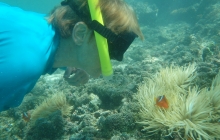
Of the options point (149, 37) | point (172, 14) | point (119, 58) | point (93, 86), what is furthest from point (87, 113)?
point (172, 14)

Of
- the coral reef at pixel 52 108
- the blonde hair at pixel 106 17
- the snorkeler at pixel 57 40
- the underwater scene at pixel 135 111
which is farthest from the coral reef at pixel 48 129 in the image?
the blonde hair at pixel 106 17

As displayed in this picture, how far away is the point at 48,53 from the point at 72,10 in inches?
23.9

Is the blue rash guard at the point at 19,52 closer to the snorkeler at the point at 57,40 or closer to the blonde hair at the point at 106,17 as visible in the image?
the snorkeler at the point at 57,40

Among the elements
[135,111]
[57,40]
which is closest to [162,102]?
[135,111]

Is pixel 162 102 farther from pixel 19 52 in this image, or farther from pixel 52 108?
pixel 52 108

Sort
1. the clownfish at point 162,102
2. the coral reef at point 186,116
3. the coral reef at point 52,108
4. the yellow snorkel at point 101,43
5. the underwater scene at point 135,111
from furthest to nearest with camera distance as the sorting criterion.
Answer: the coral reef at point 52,108
the clownfish at point 162,102
the underwater scene at point 135,111
the coral reef at point 186,116
the yellow snorkel at point 101,43

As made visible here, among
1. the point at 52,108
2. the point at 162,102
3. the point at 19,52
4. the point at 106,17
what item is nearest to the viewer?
the point at 19,52

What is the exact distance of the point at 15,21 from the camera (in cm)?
184

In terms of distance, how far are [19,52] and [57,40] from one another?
662mm

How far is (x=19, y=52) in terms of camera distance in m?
1.69

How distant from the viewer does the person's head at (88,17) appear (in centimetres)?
Answer: 202

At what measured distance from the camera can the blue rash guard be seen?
167 cm

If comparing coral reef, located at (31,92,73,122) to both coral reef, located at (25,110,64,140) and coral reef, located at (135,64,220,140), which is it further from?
coral reef, located at (135,64,220,140)

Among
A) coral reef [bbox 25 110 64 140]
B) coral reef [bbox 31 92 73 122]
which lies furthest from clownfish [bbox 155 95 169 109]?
coral reef [bbox 31 92 73 122]
